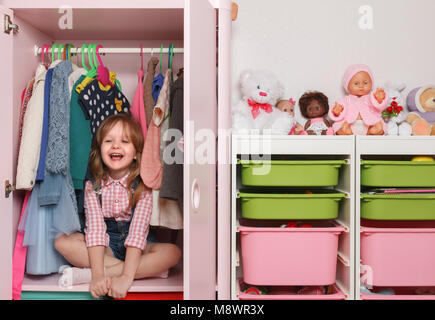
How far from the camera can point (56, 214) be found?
141 centimetres

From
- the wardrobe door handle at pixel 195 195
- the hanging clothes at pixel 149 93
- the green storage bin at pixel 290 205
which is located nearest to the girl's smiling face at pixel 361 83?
the green storage bin at pixel 290 205

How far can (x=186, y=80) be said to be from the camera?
3.64 feet

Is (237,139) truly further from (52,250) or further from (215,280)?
(52,250)

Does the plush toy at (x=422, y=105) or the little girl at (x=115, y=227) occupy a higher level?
the plush toy at (x=422, y=105)

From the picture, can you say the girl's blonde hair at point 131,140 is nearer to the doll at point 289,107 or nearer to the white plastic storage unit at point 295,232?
the white plastic storage unit at point 295,232

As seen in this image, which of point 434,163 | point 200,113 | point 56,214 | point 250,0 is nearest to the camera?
point 200,113

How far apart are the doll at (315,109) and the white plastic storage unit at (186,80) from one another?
555 mm

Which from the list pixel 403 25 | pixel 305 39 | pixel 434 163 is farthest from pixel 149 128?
pixel 403 25

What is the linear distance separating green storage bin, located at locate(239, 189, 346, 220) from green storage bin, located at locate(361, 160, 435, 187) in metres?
0.16

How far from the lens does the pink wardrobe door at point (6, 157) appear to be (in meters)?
1.34

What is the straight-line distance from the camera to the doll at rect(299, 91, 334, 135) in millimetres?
1816

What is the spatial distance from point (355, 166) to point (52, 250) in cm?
121

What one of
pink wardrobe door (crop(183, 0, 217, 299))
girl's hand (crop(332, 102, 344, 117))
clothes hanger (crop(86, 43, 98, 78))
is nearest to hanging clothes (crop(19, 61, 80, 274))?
clothes hanger (crop(86, 43, 98, 78))
